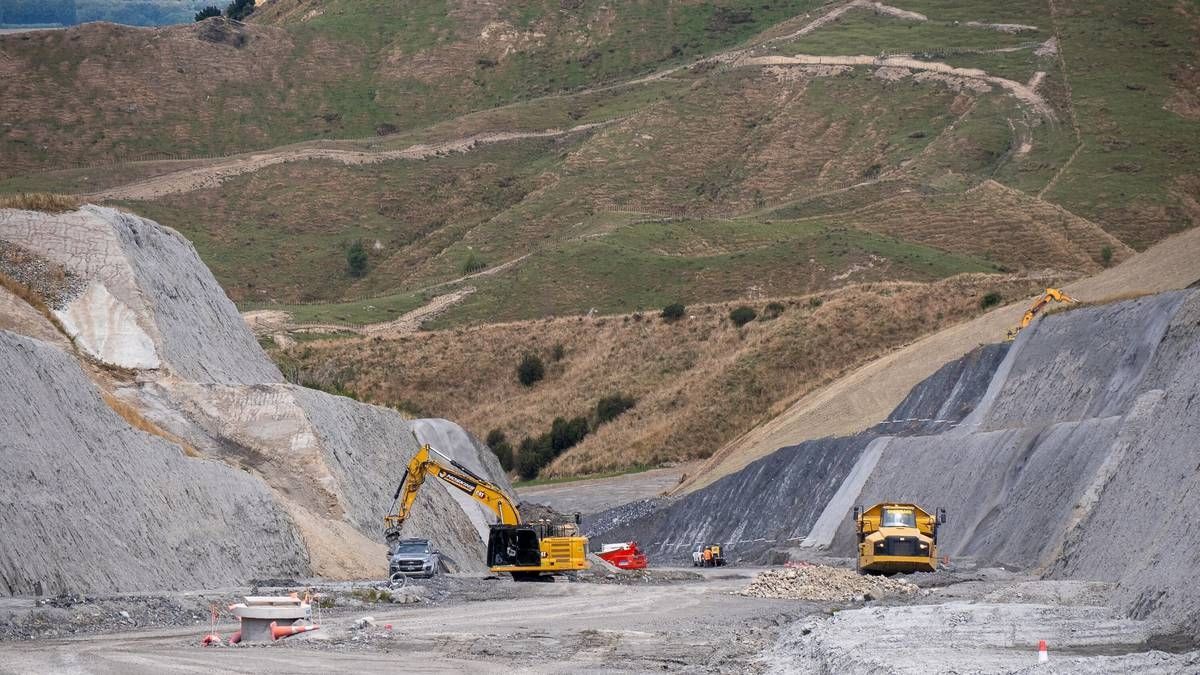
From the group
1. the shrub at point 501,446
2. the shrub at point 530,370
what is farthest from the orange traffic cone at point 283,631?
the shrub at point 530,370

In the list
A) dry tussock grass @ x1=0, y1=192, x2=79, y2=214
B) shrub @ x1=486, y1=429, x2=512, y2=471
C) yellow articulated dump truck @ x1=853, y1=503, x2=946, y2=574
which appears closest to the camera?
yellow articulated dump truck @ x1=853, y1=503, x2=946, y2=574

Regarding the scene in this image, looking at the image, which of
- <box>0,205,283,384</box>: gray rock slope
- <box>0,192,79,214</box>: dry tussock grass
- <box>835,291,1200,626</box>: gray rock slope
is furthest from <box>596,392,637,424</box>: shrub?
<box>0,192,79,214</box>: dry tussock grass

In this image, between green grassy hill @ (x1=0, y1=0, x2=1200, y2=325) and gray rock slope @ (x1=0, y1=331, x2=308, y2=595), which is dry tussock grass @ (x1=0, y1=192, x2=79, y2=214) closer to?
gray rock slope @ (x1=0, y1=331, x2=308, y2=595)

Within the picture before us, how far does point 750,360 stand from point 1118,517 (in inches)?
2675

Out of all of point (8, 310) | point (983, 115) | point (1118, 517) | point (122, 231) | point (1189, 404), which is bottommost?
point (1118, 517)

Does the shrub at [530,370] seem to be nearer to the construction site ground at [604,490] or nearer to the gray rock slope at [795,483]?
the construction site ground at [604,490]

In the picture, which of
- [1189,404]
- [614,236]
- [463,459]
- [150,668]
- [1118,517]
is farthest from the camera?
[614,236]

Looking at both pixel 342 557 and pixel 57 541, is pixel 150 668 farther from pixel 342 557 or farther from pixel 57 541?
pixel 342 557

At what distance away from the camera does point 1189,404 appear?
2831cm

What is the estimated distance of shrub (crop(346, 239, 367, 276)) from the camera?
146 m

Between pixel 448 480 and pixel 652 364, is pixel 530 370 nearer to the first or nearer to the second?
pixel 652 364

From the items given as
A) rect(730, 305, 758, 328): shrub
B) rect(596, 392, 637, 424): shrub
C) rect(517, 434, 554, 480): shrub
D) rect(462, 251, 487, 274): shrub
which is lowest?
rect(517, 434, 554, 480): shrub

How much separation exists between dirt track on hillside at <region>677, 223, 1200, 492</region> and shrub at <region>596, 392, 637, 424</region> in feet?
66.9

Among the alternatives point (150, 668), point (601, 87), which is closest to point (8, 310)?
point (150, 668)
